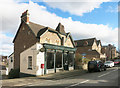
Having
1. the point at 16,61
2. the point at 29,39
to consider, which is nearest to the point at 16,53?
the point at 16,61

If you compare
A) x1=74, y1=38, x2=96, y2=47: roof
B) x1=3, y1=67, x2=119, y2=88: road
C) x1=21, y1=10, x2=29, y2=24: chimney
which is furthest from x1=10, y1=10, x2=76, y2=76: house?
x1=74, y1=38, x2=96, y2=47: roof

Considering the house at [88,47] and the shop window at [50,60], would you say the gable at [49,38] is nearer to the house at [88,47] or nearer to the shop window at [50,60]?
the shop window at [50,60]

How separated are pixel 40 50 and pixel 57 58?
445 cm

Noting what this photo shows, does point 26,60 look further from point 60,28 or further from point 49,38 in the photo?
point 60,28

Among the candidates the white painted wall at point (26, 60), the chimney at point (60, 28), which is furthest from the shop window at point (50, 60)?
the chimney at point (60, 28)

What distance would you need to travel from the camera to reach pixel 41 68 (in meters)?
16.8

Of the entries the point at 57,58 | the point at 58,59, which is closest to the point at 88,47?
the point at 58,59

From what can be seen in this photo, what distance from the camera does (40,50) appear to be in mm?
16906

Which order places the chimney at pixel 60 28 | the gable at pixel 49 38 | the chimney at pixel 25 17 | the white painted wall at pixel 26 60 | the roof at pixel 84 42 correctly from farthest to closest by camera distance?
the roof at pixel 84 42, the chimney at pixel 60 28, the chimney at pixel 25 17, the gable at pixel 49 38, the white painted wall at pixel 26 60

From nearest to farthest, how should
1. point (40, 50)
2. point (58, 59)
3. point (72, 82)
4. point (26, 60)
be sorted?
1. point (72, 82)
2. point (40, 50)
3. point (26, 60)
4. point (58, 59)

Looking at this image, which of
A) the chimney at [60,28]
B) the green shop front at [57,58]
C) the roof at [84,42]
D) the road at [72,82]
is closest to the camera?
the road at [72,82]

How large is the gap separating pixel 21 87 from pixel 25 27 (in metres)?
16.2

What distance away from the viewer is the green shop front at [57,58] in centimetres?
1803

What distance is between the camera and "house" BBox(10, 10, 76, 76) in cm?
1695
